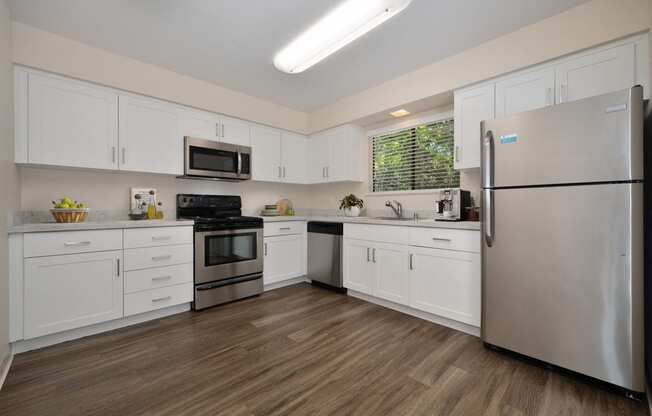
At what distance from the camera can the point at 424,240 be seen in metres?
2.56

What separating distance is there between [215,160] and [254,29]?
1512 millimetres

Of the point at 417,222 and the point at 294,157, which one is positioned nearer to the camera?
the point at 417,222

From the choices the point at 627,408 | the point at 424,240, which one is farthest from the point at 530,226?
the point at 627,408

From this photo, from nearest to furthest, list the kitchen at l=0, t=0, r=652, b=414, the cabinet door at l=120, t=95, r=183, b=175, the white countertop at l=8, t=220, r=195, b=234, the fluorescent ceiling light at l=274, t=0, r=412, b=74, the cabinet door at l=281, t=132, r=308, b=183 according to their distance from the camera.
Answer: the kitchen at l=0, t=0, r=652, b=414 → the fluorescent ceiling light at l=274, t=0, r=412, b=74 → the white countertop at l=8, t=220, r=195, b=234 → the cabinet door at l=120, t=95, r=183, b=175 → the cabinet door at l=281, t=132, r=308, b=183

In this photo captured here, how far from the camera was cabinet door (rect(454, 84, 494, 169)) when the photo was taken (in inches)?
96.4

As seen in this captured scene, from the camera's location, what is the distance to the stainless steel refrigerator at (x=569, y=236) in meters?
1.53

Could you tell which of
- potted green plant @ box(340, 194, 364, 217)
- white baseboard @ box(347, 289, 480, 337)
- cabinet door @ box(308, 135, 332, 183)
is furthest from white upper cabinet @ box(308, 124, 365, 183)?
white baseboard @ box(347, 289, 480, 337)

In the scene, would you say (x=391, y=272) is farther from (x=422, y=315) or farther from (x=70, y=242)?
(x=70, y=242)

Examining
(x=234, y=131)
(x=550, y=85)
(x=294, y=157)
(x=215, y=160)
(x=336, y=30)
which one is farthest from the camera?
(x=294, y=157)

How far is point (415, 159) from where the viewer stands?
11.3 ft

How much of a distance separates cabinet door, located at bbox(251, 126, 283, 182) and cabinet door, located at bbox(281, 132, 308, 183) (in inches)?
3.4

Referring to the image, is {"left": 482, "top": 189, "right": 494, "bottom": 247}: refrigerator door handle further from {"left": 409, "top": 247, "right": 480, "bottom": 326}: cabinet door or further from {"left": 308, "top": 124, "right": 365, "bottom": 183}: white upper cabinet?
{"left": 308, "top": 124, "right": 365, "bottom": 183}: white upper cabinet

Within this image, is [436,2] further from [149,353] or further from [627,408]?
[149,353]

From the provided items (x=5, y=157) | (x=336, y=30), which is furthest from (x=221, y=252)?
(x=336, y=30)
